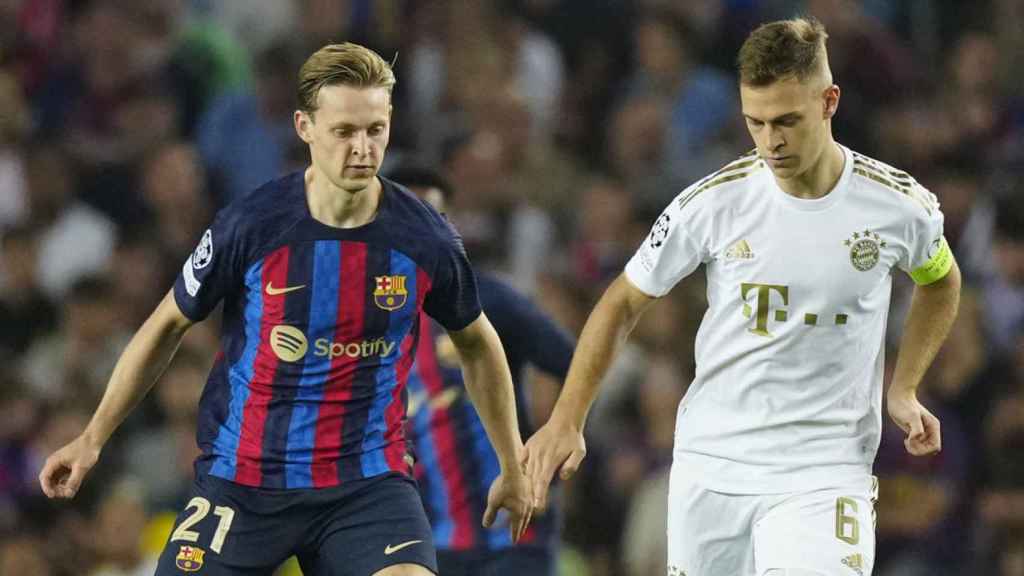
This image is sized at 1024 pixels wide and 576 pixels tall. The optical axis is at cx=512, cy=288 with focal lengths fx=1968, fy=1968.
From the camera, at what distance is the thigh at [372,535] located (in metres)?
5.84

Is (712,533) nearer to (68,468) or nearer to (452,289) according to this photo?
(452,289)

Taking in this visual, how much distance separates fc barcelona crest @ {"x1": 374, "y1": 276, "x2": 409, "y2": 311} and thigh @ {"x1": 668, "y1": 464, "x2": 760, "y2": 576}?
3.59 feet

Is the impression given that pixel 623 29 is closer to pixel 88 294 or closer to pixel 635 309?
pixel 88 294

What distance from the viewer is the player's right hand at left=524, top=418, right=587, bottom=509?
6.01m

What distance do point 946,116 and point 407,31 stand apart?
3.31 m

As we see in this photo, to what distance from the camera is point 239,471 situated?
235 inches

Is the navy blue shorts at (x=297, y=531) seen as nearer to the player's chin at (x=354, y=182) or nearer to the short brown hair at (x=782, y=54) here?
the player's chin at (x=354, y=182)

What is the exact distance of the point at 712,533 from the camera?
615cm

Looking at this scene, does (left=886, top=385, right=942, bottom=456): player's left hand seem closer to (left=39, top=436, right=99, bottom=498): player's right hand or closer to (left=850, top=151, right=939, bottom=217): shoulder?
(left=850, top=151, right=939, bottom=217): shoulder

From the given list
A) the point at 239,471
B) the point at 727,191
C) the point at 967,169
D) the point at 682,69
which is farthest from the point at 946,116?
the point at 239,471

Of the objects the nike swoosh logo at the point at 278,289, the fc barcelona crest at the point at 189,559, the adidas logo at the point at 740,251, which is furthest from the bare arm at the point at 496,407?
the fc barcelona crest at the point at 189,559

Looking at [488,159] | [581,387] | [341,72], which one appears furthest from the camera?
[488,159]

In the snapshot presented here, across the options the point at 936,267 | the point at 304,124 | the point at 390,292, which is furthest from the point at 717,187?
the point at 304,124

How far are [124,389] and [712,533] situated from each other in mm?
1871
